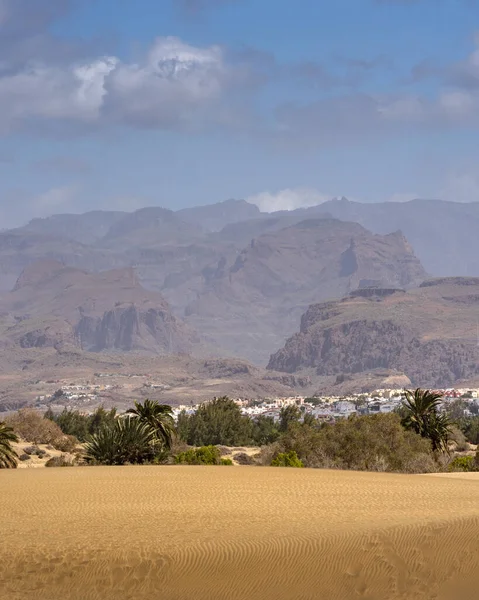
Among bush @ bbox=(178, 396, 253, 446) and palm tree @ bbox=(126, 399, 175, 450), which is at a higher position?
palm tree @ bbox=(126, 399, 175, 450)

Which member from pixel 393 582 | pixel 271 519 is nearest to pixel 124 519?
pixel 271 519

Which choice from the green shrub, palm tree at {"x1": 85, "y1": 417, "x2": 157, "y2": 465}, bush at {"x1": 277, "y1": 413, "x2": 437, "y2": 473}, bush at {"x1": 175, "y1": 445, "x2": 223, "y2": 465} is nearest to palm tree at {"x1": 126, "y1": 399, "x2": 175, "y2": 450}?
bush at {"x1": 175, "y1": 445, "x2": 223, "y2": 465}

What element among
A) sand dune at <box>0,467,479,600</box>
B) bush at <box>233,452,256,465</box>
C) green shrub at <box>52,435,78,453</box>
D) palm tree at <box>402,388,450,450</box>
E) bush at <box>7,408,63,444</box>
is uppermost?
palm tree at <box>402,388,450,450</box>

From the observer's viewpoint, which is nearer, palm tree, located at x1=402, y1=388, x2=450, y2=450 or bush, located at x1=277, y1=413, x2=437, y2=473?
bush, located at x1=277, y1=413, x2=437, y2=473

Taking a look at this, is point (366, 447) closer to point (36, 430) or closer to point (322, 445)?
point (322, 445)

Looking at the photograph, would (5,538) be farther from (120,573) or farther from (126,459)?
(126,459)

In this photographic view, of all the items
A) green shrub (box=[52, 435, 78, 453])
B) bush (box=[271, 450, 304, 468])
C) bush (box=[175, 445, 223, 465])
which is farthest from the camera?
green shrub (box=[52, 435, 78, 453])

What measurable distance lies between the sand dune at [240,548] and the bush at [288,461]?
67.3 ft

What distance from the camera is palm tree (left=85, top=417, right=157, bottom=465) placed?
45.1 m

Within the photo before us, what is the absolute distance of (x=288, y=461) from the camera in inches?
1881

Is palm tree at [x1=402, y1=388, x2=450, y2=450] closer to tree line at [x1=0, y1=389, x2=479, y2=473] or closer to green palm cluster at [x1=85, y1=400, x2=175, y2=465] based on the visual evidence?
tree line at [x1=0, y1=389, x2=479, y2=473]

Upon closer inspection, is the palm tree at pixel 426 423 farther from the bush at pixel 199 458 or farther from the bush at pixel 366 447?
the bush at pixel 199 458

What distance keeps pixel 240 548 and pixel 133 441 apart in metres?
26.8

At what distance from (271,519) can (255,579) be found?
13.4 ft
